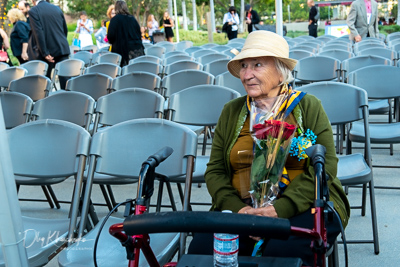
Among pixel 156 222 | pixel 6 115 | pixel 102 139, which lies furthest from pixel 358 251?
pixel 6 115

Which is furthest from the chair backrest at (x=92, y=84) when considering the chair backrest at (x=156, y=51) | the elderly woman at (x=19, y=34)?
the chair backrest at (x=156, y=51)

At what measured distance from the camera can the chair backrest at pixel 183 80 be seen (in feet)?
19.5

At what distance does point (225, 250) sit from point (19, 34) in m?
10.3

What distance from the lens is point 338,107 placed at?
4.01 m

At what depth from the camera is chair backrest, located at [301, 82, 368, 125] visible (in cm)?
392

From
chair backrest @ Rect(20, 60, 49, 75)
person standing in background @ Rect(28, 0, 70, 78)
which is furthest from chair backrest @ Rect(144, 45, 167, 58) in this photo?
chair backrest @ Rect(20, 60, 49, 75)

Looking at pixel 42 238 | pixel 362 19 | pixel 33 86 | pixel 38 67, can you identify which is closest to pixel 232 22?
pixel 362 19

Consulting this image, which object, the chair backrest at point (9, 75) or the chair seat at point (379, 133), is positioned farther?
the chair backrest at point (9, 75)

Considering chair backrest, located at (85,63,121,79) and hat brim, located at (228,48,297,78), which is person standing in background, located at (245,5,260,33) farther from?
hat brim, located at (228,48,297,78)

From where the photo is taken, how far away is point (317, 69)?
691 centimetres

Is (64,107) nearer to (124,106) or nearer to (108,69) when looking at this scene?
(124,106)

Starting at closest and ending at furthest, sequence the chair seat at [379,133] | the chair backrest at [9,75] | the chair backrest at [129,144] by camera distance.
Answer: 1. the chair backrest at [129,144]
2. the chair seat at [379,133]
3. the chair backrest at [9,75]

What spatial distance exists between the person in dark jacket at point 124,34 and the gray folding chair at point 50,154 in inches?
220

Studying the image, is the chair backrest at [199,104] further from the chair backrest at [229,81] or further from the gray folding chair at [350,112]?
the chair backrest at [229,81]
